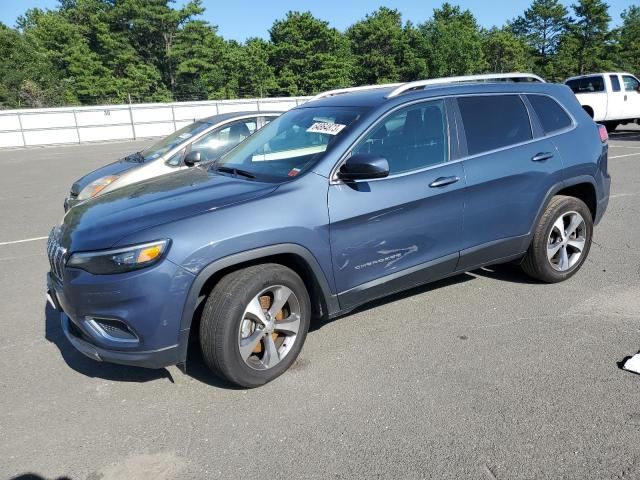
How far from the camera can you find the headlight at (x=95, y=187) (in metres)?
6.91

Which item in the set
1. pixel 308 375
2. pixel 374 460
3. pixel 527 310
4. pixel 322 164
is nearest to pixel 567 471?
pixel 374 460

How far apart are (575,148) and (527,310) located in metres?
1.52

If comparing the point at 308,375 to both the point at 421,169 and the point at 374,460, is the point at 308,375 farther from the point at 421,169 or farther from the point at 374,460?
the point at 421,169

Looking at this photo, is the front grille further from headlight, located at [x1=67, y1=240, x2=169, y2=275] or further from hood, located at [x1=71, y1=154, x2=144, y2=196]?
hood, located at [x1=71, y1=154, x2=144, y2=196]

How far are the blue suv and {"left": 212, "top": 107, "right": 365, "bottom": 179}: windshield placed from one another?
0.06 feet

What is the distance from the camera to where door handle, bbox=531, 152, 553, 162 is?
4.32m

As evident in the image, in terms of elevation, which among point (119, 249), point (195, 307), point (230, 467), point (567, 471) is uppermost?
point (119, 249)

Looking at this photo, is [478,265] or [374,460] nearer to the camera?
[374,460]

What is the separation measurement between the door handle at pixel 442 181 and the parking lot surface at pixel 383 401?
3.50ft

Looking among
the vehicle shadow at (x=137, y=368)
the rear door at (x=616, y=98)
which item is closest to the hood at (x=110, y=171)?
the vehicle shadow at (x=137, y=368)

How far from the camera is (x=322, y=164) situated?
3426 millimetres

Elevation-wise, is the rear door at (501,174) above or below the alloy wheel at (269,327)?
above

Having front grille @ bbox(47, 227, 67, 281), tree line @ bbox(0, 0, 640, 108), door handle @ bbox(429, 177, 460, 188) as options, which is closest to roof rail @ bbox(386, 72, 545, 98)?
door handle @ bbox(429, 177, 460, 188)

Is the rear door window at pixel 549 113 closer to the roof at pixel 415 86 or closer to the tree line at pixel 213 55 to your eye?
the roof at pixel 415 86
